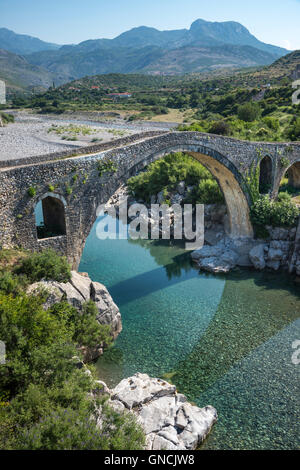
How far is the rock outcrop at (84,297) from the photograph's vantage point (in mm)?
12293

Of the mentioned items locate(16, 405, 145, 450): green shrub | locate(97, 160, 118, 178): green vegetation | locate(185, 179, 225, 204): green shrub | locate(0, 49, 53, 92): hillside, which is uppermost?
locate(0, 49, 53, 92): hillside

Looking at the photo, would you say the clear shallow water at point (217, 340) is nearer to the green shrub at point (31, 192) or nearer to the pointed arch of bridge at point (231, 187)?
the pointed arch of bridge at point (231, 187)

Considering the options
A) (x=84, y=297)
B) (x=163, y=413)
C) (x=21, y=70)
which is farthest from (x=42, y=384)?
(x=21, y=70)

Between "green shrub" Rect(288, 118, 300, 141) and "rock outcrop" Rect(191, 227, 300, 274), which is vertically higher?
"green shrub" Rect(288, 118, 300, 141)

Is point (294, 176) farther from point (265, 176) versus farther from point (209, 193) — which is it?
point (209, 193)

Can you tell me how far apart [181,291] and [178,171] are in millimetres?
14237

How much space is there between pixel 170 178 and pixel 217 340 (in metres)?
18.0

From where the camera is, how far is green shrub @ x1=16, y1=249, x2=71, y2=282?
40.4 ft

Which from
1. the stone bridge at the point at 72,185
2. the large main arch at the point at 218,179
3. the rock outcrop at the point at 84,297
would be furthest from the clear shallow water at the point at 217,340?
the stone bridge at the point at 72,185

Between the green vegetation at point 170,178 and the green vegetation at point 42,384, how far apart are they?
18771 mm

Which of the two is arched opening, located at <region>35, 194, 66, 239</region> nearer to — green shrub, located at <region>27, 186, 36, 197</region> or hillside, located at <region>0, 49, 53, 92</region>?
green shrub, located at <region>27, 186, 36, 197</region>

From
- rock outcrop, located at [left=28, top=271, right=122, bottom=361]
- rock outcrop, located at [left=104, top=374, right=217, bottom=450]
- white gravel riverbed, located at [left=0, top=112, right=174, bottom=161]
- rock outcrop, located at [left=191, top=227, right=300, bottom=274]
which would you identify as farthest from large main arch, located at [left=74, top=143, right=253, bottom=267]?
rock outcrop, located at [left=104, top=374, right=217, bottom=450]

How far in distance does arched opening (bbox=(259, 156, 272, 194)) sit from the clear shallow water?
6.15 meters
